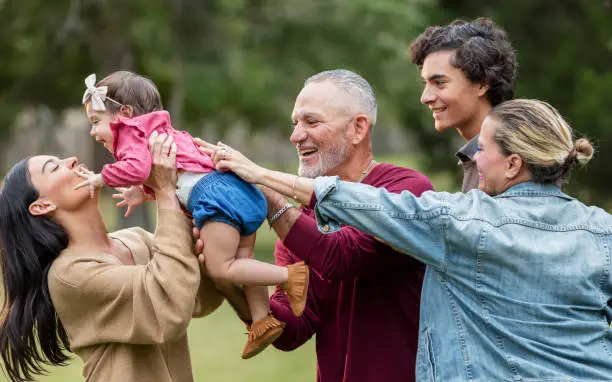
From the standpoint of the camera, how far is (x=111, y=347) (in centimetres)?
411

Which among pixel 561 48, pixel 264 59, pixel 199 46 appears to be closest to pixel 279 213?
pixel 561 48

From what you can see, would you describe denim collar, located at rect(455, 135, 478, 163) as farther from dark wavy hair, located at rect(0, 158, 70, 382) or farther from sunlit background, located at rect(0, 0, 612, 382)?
sunlit background, located at rect(0, 0, 612, 382)

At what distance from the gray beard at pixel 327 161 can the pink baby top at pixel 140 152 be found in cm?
45

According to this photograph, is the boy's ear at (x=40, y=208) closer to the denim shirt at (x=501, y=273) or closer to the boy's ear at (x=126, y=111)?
the boy's ear at (x=126, y=111)

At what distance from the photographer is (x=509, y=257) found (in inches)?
145

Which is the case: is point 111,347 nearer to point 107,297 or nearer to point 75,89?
point 107,297

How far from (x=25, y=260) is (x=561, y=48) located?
534 inches

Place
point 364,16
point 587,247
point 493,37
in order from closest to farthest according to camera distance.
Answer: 1. point 587,247
2. point 493,37
3. point 364,16

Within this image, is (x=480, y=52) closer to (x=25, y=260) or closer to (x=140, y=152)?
(x=140, y=152)

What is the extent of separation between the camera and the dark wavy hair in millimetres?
4125

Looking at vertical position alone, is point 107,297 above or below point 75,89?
below

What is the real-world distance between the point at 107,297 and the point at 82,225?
37 cm

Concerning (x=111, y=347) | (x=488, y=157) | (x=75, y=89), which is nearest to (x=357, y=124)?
(x=488, y=157)

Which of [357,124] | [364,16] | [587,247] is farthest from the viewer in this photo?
[364,16]
